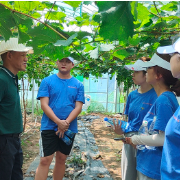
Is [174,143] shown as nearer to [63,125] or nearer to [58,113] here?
[63,125]

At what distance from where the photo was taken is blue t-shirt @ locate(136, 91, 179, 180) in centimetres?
135

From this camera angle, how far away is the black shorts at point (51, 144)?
2.16 m

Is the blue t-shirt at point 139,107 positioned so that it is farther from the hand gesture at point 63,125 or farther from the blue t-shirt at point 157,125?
the hand gesture at point 63,125

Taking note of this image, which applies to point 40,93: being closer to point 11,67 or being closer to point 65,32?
point 11,67

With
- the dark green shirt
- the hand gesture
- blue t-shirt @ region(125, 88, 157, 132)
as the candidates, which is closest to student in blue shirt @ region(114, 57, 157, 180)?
blue t-shirt @ region(125, 88, 157, 132)

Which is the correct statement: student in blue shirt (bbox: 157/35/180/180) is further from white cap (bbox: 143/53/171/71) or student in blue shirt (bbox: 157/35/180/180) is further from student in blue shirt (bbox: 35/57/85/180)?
student in blue shirt (bbox: 35/57/85/180)

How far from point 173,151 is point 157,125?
35cm

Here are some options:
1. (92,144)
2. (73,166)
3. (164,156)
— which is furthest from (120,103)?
(164,156)

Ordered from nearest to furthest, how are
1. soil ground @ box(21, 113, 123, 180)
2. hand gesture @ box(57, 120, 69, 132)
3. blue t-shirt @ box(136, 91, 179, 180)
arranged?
blue t-shirt @ box(136, 91, 179, 180), hand gesture @ box(57, 120, 69, 132), soil ground @ box(21, 113, 123, 180)

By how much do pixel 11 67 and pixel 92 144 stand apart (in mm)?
4206

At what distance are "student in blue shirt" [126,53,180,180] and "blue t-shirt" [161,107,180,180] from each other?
0.30 m

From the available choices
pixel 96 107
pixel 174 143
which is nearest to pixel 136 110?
pixel 174 143

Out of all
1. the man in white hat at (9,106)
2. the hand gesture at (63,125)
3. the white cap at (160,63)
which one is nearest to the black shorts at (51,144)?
the hand gesture at (63,125)

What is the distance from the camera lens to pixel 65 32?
1052 millimetres
